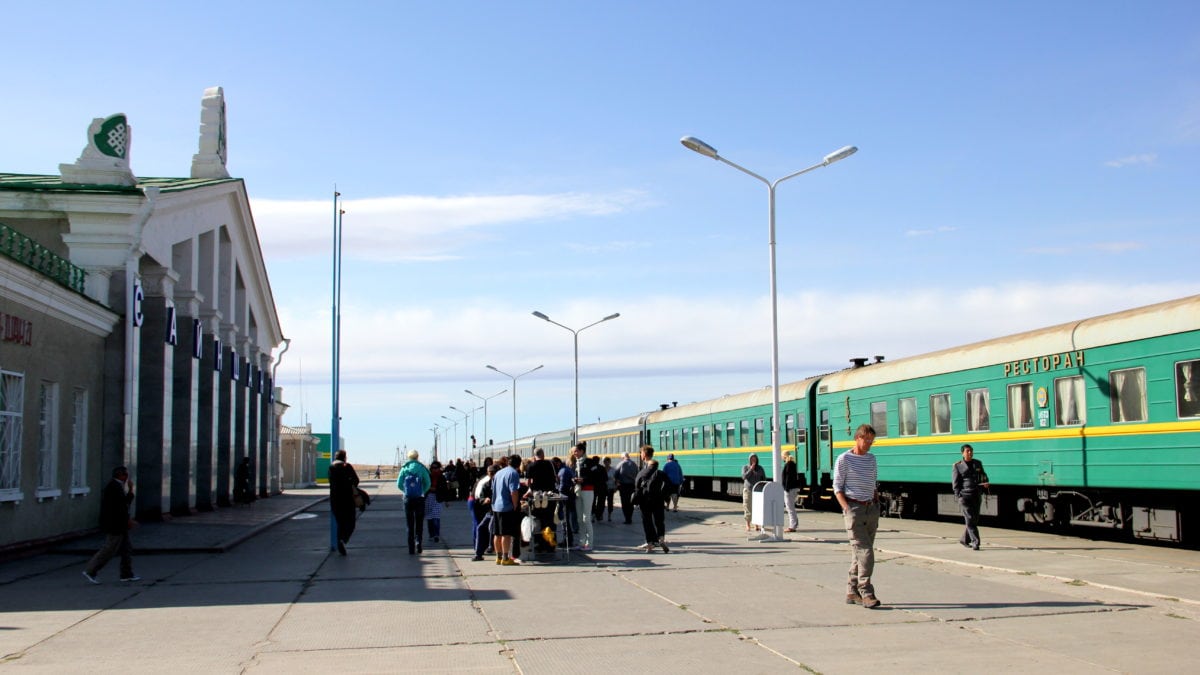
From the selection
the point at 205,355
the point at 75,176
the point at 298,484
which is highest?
the point at 75,176

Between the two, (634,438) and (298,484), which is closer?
(634,438)

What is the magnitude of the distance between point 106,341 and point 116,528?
368 inches

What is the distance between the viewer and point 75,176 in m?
23.8

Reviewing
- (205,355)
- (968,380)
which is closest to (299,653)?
(968,380)

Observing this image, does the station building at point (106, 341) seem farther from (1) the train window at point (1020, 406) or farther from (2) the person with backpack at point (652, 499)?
(1) the train window at point (1020, 406)

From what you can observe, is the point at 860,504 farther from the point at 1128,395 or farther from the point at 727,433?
the point at 727,433

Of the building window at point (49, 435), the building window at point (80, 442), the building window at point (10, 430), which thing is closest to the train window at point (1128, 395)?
the building window at point (10, 430)

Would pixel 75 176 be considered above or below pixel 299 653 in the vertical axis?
above

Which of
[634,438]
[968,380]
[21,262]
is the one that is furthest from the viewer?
[634,438]

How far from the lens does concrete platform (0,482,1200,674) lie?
8945 mm

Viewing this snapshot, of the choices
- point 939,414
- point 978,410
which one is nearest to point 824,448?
point 939,414

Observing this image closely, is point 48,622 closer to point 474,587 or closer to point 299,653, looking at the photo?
point 299,653

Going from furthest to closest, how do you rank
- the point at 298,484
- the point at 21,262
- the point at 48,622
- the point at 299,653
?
1. the point at 298,484
2. the point at 21,262
3. the point at 48,622
4. the point at 299,653

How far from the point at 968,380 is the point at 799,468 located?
29.4ft
